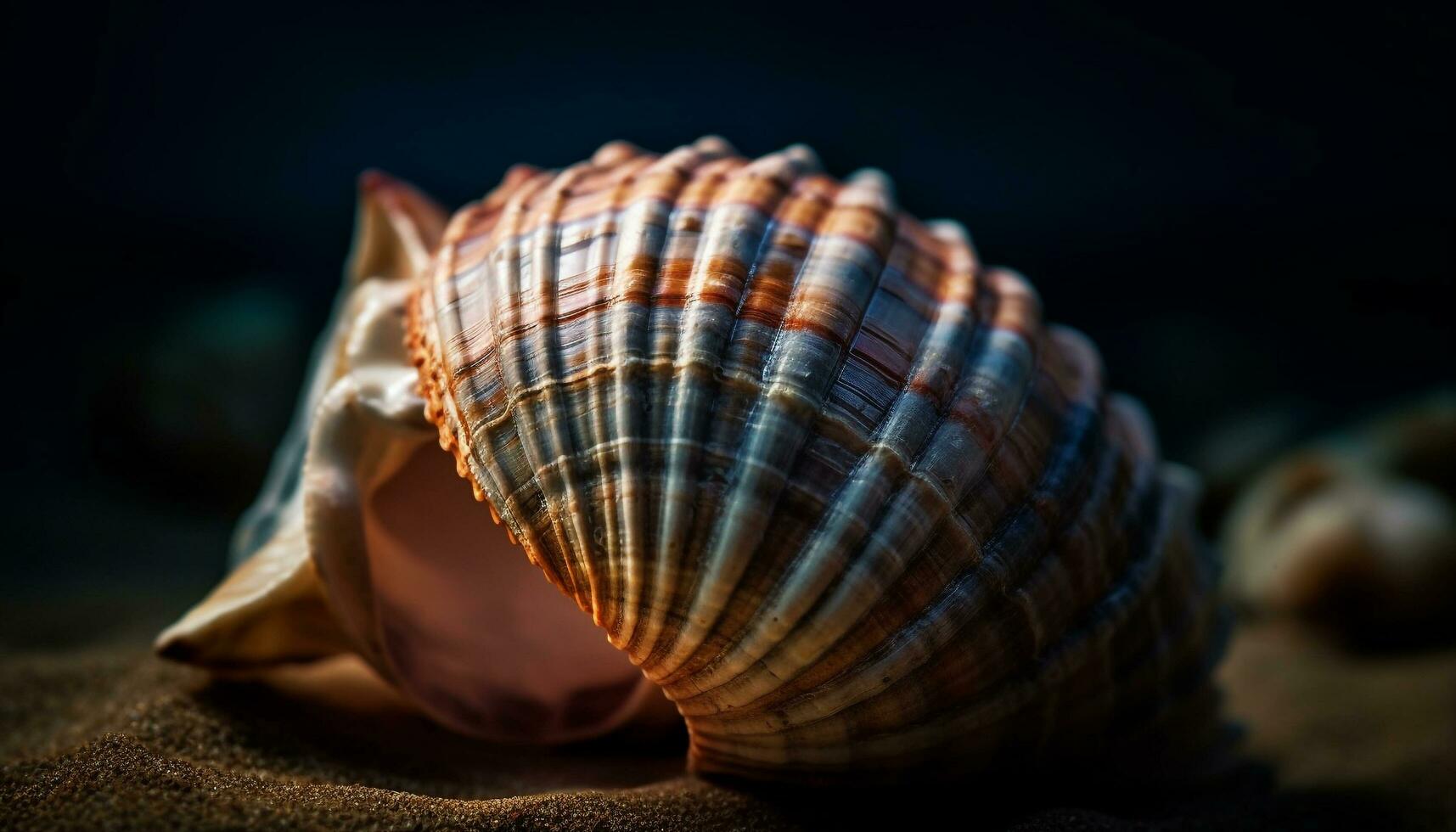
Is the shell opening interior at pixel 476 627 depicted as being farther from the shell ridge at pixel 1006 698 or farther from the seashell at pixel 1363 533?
the seashell at pixel 1363 533

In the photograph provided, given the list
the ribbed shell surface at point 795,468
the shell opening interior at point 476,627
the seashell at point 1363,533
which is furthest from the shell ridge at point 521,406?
the seashell at point 1363,533

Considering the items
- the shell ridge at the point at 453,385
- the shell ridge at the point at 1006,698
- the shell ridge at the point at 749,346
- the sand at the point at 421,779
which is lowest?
the sand at the point at 421,779

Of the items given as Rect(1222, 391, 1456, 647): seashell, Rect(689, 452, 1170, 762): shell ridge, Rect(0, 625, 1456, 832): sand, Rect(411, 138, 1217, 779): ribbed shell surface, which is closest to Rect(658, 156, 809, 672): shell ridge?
Rect(411, 138, 1217, 779): ribbed shell surface

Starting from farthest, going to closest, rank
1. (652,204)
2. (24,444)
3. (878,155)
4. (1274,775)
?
1. (24,444)
2. (878,155)
3. (1274,775)
4. (652,204)

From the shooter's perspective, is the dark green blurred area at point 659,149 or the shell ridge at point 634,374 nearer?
Answer: the shell ridge at point 634,374

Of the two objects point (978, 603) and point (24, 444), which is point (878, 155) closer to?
point (978, 603)

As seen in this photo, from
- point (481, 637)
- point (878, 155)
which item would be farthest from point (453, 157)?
point (481, 637)

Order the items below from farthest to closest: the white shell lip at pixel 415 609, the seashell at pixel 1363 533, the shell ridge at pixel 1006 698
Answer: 1. the seashell at pixel 1363 533
2. the white shell lip at pixel 415 609
3. the shell ridge at pixel 1006 698

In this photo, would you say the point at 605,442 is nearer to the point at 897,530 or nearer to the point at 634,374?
the point at 634,374
